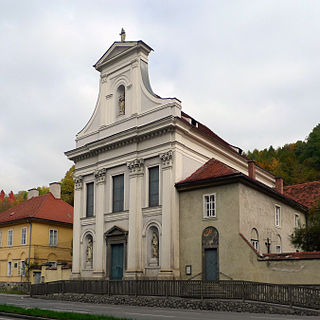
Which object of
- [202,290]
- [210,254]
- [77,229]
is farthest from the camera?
[77,229]

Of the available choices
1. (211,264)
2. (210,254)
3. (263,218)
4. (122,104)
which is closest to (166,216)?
(210,254)

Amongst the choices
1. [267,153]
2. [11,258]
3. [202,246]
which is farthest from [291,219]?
[267,153]

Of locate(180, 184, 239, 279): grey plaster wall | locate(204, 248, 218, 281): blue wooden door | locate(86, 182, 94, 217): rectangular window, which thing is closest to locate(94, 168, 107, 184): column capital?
locate(86, 182, 94, 217): rectangular window

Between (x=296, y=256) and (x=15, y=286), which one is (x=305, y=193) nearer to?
(x=296, y=256)

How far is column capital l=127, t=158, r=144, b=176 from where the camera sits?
32.2m

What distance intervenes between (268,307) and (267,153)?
58.8 metres

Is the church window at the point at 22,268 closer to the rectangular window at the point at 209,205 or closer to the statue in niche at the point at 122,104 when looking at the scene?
the statue in niche at the point at 122,104

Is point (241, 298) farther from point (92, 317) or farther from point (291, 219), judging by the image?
point (291, 219)

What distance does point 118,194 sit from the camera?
33969 millimetres

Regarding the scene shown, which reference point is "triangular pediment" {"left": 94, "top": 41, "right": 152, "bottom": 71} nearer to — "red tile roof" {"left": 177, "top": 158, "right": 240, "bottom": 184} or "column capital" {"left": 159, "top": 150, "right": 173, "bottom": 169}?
"column capital" {"left": 159, "top": 150, "right": 173, "bottom": 169}

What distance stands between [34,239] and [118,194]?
14705mm

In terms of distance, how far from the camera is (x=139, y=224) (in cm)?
3139

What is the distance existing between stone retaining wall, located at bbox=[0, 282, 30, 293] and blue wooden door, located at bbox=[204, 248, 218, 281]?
65.6 feet

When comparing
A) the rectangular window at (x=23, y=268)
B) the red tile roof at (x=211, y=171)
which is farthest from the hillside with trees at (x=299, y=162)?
the rectangular window at (x=23, y=268)
